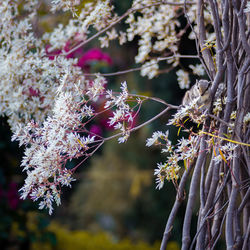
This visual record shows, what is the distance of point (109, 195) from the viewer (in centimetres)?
404

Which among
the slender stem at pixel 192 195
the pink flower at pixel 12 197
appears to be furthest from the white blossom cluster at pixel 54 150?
the pink flower at pixel 12 197

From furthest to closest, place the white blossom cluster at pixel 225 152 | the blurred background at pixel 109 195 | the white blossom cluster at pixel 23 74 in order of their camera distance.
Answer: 1. the blurred background at pixel 109 195
2. the white blossom cluster at pixel 23 74
3. the white blossom cluster at pixel 225 152

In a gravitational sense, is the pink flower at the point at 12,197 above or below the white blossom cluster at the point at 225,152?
below

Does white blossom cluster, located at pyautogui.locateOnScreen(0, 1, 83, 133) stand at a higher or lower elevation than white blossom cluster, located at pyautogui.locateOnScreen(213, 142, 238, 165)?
higher

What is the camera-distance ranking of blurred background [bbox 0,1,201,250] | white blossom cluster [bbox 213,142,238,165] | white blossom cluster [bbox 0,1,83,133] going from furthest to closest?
blurred background [bbox 0,1,201,250]
white blossom cluster [bbox 0,1,83,133]
white blossom cluster [bbox 213,142,238,165]

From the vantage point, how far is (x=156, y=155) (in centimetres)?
344

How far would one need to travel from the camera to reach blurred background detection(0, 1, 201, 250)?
1.84m

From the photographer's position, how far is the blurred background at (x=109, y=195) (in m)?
1.84

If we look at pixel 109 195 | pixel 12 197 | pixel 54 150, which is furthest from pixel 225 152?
pixel 109 195

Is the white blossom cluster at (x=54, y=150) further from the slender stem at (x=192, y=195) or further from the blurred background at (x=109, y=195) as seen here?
the blurred background at (x=109, y=195)

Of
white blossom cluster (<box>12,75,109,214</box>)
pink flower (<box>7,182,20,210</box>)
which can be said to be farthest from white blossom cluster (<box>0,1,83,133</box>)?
pink flower (<box>7,182,20,210</box>)

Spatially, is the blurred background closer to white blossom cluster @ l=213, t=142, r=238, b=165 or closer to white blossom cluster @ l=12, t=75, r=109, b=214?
white blossom cluster @ l=12, t=75, r=109, b=214

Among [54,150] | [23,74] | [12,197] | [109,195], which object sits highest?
[23,74]

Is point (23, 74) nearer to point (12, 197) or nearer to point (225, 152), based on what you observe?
point (225, 152)
